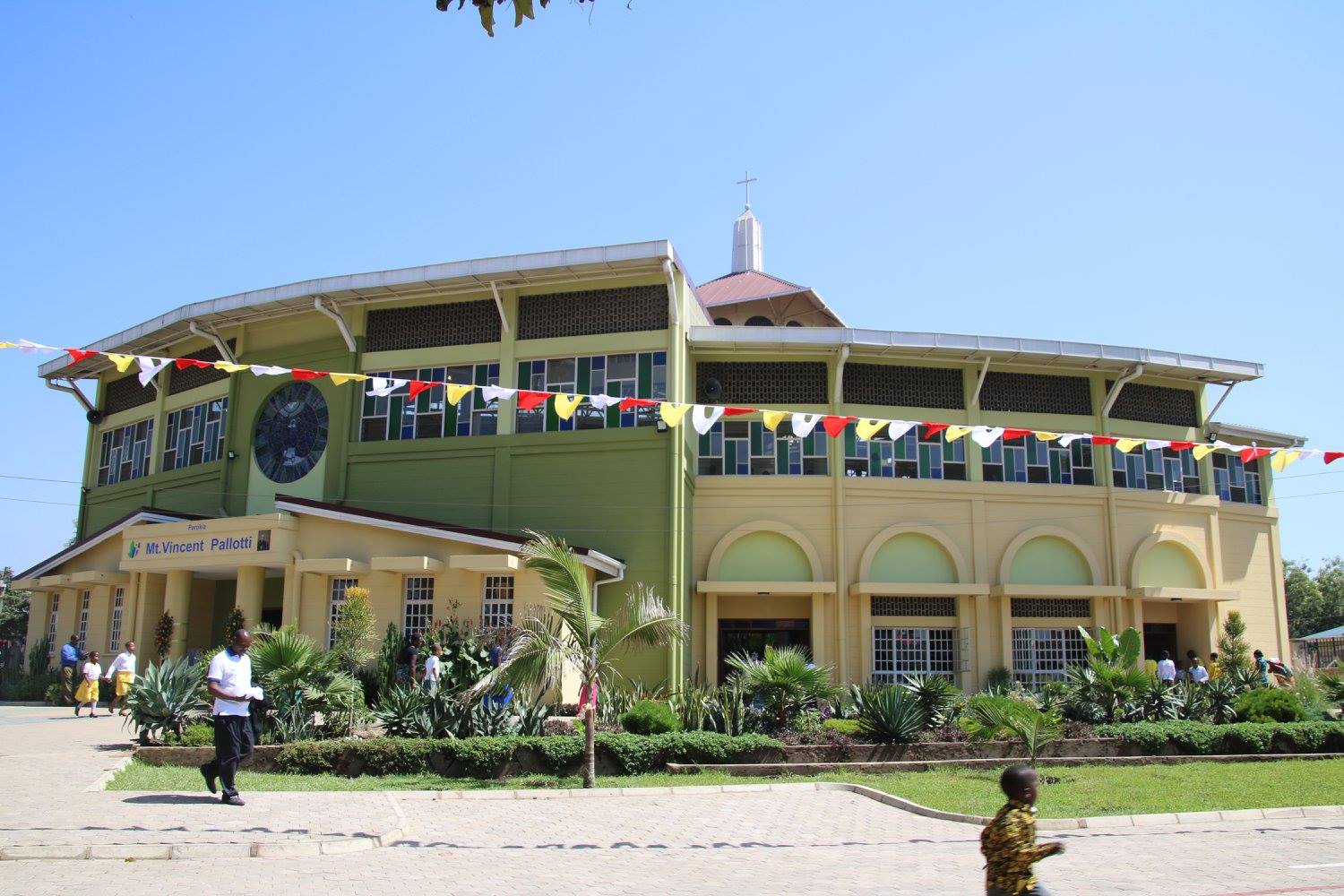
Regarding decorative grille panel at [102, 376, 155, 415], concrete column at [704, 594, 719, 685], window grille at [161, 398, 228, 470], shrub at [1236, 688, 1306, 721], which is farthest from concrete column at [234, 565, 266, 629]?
shrub at [1236, 688, 1306, 721]

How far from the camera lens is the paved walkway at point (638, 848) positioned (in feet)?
26.1

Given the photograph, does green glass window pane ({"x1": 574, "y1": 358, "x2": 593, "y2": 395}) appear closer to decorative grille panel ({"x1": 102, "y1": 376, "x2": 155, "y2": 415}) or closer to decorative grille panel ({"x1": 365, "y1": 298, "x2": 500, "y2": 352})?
decorative grille panel ({"x1": 365, "y1": 298, "x2": 500, "y2": 352})

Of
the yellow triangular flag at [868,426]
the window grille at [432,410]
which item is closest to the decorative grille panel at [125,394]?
the window grille at [432,410]

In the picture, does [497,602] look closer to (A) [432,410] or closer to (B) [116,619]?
(A) [432,410]

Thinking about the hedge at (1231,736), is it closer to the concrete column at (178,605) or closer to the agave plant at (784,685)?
the agave plant at (784,685)

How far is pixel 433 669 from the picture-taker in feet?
57.1

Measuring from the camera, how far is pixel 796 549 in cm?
2625

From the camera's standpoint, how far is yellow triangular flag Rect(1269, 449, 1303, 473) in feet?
49.2

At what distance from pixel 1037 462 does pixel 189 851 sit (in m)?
23.3

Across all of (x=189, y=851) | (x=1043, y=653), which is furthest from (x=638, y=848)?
(x=1043, y=653)

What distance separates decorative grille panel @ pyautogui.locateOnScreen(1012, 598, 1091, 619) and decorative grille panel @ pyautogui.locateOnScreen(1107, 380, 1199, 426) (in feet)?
16.5

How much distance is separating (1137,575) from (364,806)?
22.0m

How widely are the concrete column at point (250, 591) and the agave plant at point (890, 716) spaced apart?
13.2 metres

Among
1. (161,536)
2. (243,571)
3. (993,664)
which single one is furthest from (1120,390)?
(161,536)
